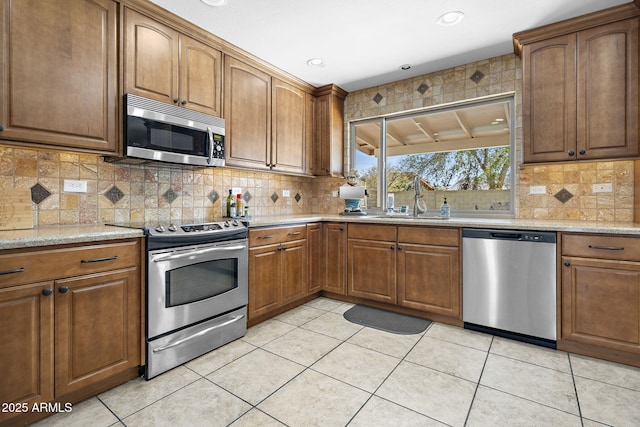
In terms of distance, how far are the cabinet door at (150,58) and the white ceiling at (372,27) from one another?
0.19 m

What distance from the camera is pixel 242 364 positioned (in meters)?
2.08

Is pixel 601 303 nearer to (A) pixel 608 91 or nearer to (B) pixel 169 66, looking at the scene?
(A) pixel 608 91

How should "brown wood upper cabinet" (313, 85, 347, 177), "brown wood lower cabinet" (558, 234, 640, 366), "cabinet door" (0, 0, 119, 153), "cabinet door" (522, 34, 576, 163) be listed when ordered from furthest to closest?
"brown wood upper cabinet" (313, 85, 347, 177) → "cabinet door" (522, 34, 576, 163) → "brown wood lower cabinet" (558, 234, 640, 366) → "cabinet door" (0, 0, 119, 153)

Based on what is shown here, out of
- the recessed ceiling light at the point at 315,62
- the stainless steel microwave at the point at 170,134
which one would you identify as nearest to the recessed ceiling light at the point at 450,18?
the recessed ceiling light at the point at 315,62

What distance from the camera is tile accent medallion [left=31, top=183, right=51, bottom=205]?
2.01 meters

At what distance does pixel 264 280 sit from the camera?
9.07 feet

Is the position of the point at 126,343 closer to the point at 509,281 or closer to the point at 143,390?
the point at 143,390

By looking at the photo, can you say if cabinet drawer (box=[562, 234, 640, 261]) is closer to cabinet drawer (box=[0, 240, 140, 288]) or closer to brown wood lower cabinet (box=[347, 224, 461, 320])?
brown wood lower cabinet (box=[347, 224, 461, 320])

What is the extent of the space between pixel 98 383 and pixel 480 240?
2.75 metres

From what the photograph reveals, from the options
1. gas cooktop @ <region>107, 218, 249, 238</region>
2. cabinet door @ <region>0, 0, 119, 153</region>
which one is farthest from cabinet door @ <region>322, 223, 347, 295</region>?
cabinet door @ <region>0, 0, 119, 153</region>

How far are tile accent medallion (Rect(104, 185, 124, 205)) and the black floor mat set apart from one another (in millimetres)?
2134

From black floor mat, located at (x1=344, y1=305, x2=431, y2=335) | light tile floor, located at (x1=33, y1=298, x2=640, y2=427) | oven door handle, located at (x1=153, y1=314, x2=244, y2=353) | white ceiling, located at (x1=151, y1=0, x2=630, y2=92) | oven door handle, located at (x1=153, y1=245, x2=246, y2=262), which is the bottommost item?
light tile floor, located at (x1=33, y1=298, x2=640, y2=427)

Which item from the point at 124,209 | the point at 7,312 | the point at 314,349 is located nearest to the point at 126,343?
the point at 7,312

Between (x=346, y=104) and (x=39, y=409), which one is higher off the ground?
(x=346, y=104)
